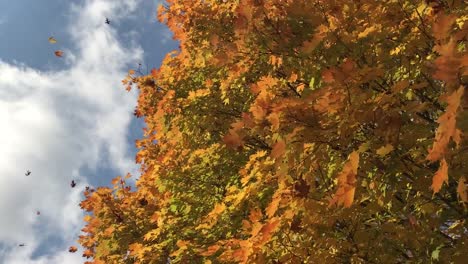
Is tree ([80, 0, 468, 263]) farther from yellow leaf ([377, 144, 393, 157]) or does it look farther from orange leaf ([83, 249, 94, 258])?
orange leaf ([83, 249, 94, 258])

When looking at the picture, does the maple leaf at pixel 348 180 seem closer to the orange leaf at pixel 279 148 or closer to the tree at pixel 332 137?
the tree at pixel 332 137

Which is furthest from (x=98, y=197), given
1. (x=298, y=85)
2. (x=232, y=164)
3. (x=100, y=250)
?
(x=298, y=85)

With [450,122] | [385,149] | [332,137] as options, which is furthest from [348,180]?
[450,122]

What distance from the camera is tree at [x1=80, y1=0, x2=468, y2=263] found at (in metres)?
2.98

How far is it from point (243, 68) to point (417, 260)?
3823mm

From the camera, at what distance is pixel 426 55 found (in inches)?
182

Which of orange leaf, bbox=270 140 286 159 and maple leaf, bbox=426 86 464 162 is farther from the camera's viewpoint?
orange leaf, bbox=270 140 286 159

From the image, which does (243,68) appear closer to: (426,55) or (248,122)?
(426,55)

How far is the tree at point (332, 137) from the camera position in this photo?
298 centimetres

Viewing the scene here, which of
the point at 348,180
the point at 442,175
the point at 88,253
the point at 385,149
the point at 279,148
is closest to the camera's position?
the point at 442,175

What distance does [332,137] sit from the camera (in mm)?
3285

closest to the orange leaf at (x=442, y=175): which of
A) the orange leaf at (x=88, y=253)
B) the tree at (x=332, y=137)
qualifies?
the tree at (x=332, y=137)

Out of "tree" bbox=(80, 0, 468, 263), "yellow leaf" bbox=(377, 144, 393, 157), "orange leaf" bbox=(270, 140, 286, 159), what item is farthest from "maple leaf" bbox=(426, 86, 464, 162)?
"orange leaf" bbox=(270, 140, 286, 159)

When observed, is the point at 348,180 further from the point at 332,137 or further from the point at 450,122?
the point at 450,122
